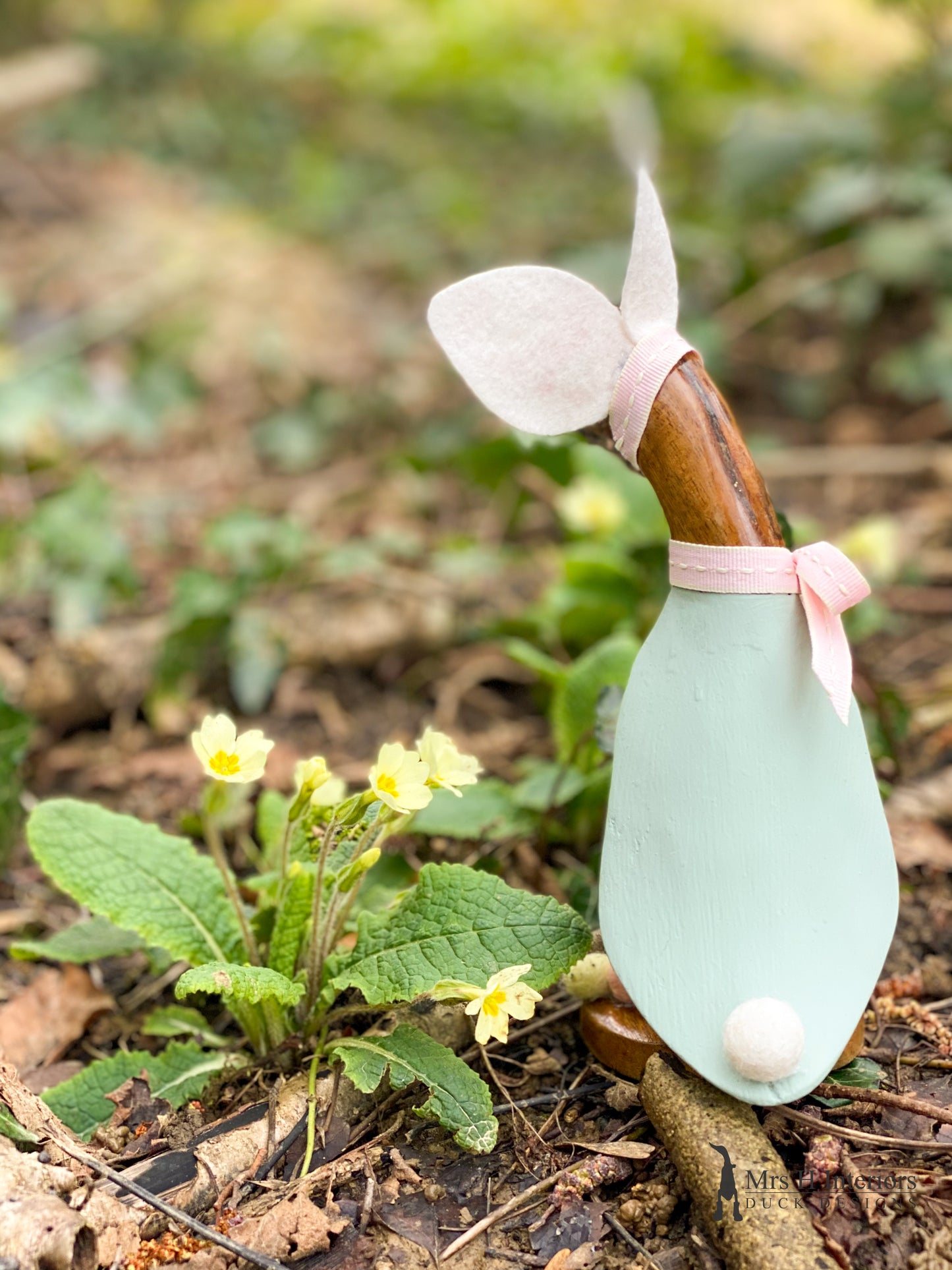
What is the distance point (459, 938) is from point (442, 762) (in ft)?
0.73

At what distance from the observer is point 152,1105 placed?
1.38 meters

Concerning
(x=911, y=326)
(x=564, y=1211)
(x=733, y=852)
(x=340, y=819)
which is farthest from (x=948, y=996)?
(x=911, y=326)

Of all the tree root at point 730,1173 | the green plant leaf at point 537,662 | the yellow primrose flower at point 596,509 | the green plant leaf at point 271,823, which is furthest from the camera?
the yellow primrose flower at point 596,509

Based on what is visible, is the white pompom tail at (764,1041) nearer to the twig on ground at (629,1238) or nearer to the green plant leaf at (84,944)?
the twig on ground at (629,1238)

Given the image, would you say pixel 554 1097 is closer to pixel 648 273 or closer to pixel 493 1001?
pixel 493 1001

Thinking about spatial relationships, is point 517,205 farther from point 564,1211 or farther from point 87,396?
point 564,1211

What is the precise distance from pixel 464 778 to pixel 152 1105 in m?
0.59

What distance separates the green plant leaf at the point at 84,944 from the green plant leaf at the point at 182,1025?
130mm

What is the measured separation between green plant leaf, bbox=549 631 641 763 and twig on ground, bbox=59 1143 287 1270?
95 centimetres

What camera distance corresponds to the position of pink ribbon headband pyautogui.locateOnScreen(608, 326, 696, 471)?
124 centimetres

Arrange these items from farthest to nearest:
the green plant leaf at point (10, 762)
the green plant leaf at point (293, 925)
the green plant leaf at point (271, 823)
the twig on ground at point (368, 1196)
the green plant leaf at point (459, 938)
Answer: the green plant leaf at point (10, 762) → the green plant leaf at point (271, 823) → the green plant leaf at point (293, 925) → the green plant leaf at point (459, 938) → the twig on ground at point (368, 1196)

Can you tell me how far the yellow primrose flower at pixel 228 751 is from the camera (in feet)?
4.26

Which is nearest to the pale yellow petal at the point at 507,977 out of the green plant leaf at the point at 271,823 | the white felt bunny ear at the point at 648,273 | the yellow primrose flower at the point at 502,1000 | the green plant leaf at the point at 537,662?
the yellow primrose flower at the point at 502,1000

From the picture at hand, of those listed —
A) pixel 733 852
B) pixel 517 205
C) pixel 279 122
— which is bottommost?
pixel 517 205
